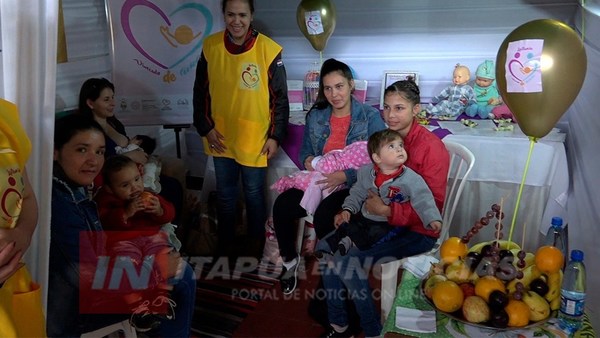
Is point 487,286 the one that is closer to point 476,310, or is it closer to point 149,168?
point 476,310

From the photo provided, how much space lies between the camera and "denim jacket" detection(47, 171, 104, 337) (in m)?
1.58

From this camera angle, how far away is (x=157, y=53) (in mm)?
3016

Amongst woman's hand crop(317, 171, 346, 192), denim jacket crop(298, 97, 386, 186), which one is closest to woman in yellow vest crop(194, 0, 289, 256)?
denim jacket crop(298, 97, 386, 186)

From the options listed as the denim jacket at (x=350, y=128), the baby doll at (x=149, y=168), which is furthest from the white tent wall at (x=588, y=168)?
the baby doll at (x=149, y=168)

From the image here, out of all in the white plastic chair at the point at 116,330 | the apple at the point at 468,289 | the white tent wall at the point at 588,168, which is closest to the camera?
the apple at the point at 468,289

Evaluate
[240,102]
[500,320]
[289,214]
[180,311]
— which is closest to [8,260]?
[180,311]

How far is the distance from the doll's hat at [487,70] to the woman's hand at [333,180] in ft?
3.71

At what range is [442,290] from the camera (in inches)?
54.6

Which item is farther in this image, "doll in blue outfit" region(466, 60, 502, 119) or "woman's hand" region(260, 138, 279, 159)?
"doll in blue outfit" region(466, 60, 502, 119)

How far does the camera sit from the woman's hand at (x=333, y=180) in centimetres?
233

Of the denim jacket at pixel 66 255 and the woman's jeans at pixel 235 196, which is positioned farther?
the woman's jeans at pixel 235 196

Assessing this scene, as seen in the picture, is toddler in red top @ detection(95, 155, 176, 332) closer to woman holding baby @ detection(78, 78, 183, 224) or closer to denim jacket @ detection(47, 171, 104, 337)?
denim jacket @ detection(47, 171, 104, 337)

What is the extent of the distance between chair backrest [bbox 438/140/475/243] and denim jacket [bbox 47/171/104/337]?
55.9 inches

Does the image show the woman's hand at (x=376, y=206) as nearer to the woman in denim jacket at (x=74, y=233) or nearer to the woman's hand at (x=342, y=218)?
the woman's hand at (x=342, y=218)
